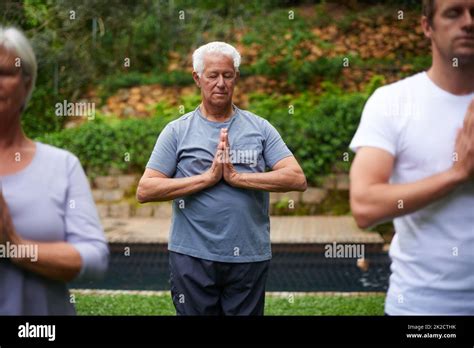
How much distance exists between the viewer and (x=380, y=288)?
3354 millimetres

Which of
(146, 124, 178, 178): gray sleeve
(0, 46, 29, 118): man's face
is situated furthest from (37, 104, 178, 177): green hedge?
(0, 46, 29, 118): man's face

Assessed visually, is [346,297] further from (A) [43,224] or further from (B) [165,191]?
(A) [43,224]

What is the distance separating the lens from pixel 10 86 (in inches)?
54.9

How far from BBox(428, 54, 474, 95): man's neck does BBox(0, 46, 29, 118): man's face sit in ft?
2.68

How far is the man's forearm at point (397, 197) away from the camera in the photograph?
4.17 ft

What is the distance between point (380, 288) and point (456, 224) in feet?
6.84

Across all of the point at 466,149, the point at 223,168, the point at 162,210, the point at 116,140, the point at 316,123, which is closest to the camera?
the point at 466,149

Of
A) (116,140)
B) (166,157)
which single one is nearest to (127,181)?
(116,140)

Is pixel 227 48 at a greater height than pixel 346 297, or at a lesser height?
greater

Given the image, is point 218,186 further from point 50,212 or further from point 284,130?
point 284,130

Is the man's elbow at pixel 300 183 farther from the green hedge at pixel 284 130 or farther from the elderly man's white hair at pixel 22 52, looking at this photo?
the elderly man's white hair at pixel 22 52

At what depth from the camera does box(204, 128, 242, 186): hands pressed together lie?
5.65 feet

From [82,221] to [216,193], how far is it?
18.5 inches
